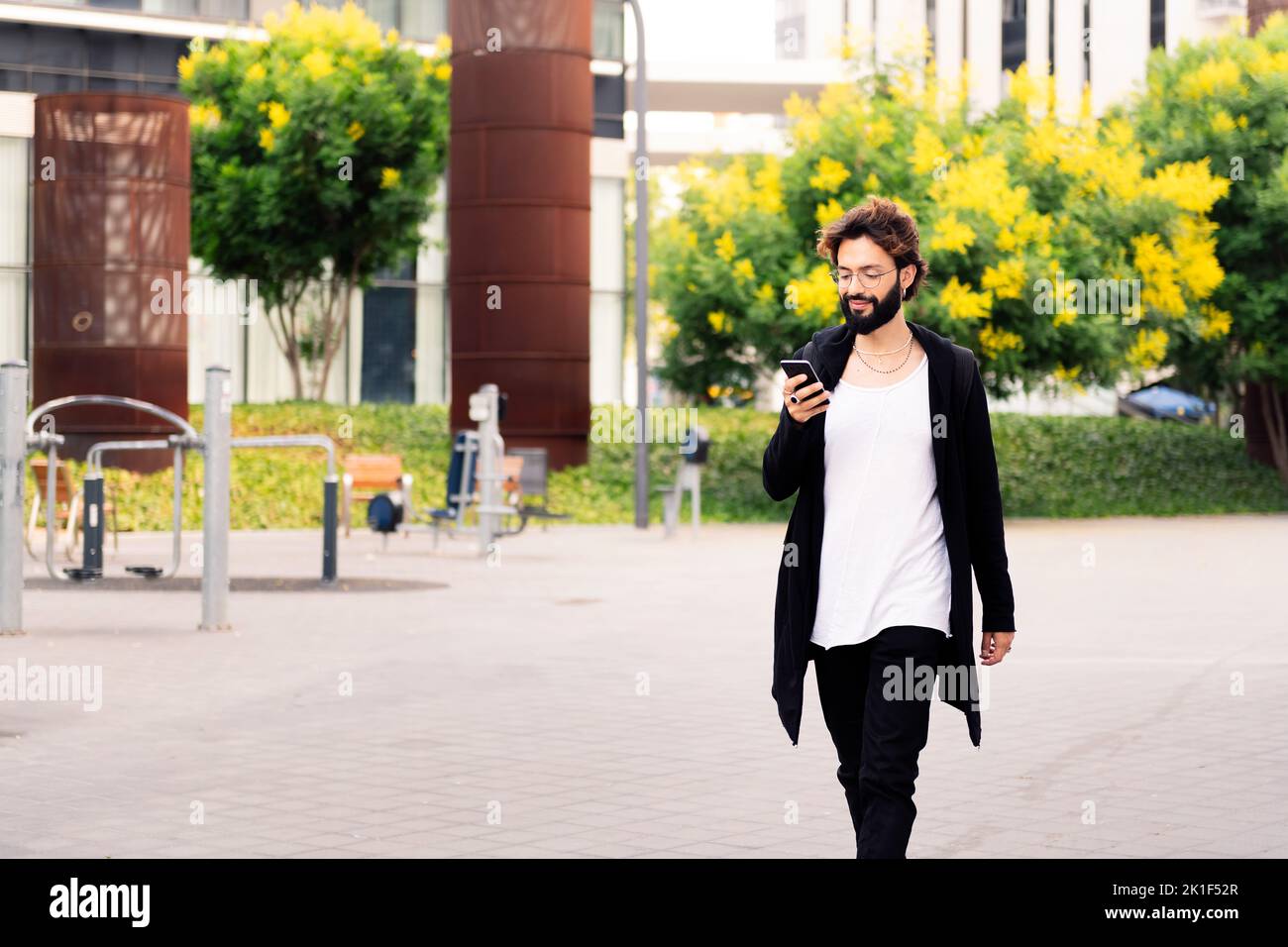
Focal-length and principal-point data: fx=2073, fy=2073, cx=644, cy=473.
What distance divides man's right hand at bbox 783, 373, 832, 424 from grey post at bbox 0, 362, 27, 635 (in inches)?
325

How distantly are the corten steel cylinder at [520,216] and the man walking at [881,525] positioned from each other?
896 inches

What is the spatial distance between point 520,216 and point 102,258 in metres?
5.74

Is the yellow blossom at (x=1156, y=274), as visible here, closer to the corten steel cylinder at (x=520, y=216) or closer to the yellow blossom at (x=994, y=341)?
the yellow blossom at (x=994, y=341)

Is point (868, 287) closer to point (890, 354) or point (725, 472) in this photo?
point (890, 354)

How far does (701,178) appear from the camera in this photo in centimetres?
2848

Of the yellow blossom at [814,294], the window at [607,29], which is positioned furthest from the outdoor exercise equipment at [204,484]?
the window at [607,29]

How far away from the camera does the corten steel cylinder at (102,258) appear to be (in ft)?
81.1

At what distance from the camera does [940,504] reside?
16.5 feet

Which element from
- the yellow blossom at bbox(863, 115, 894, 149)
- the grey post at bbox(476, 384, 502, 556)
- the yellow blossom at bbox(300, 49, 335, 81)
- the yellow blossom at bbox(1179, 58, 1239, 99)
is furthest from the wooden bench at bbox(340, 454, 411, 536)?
the yellow blossom at bbox(1179, 58, 1239, 99)

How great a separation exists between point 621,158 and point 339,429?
605 inches

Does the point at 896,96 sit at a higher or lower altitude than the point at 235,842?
higher

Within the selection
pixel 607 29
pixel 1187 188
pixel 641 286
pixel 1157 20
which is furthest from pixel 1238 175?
pixel 1157 20
